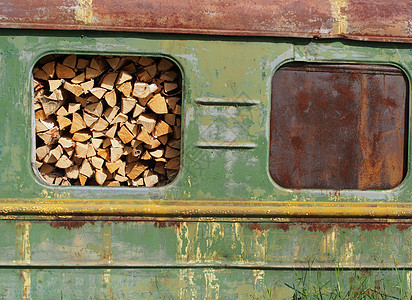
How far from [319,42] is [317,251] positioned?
1384 mm

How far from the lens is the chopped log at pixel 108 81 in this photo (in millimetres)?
3473

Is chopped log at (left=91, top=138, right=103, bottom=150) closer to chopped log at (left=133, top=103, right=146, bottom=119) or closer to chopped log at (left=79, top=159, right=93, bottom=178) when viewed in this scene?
chopped log at (left=79, top=159, right=93, bottom=178)

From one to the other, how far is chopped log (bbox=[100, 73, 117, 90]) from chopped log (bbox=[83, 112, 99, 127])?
0.68ft

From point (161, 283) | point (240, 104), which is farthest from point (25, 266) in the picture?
point (240, 104)

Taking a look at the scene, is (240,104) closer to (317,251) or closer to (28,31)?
(317,251)

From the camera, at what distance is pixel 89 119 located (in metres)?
3.50

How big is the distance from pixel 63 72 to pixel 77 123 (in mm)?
337

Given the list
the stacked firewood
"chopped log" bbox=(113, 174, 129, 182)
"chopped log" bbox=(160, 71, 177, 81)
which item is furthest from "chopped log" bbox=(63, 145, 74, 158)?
"chopped log" bbox=(160, 71, 177, 81)

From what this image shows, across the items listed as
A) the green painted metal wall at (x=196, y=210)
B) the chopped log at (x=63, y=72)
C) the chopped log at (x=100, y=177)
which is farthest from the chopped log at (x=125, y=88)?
the chopped log at (x=100, y=177)

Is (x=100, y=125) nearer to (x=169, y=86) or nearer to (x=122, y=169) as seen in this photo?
(x=122, y=169)

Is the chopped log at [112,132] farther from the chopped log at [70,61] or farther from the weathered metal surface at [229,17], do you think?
the weathered metal surface at [229,17]

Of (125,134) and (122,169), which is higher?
(125,134)

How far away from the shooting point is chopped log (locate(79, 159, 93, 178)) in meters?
3.53

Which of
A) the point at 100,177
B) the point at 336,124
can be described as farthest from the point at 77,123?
the point at 336,124
